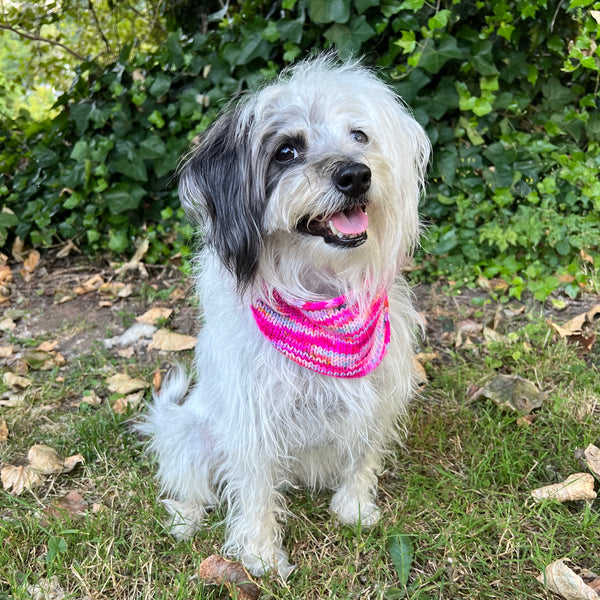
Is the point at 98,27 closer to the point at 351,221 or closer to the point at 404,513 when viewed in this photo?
the point at 351,221

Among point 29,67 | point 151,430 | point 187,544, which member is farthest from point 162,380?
point 29,67

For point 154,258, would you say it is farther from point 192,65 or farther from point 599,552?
point 599,552

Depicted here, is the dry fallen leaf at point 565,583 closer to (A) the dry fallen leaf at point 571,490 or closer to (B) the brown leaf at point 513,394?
(A) the dry fallen leaf at point 571,490

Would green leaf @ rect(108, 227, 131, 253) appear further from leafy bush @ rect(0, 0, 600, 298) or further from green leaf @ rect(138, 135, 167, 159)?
green leaf @ rect(138, 135, 167, 159)

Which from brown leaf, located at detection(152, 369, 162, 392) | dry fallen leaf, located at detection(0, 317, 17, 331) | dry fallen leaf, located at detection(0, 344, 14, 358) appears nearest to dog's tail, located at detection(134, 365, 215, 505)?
brown leaf, located at detection(152, 369, 162, 392)

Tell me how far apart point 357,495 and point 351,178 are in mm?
1274

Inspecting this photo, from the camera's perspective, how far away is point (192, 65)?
12.1 ft

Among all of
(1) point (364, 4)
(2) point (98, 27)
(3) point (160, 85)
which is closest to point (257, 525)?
(1) point (364, 4)

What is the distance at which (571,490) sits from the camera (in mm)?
2139

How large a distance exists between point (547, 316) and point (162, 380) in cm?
211

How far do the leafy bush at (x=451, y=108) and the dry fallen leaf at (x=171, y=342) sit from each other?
88 cm

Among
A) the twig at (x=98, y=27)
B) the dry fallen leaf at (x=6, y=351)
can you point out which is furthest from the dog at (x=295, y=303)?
the twig at (x=98, y=27)

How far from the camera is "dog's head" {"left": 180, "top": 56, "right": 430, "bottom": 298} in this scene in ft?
5.63

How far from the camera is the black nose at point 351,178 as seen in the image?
1.65 metres
